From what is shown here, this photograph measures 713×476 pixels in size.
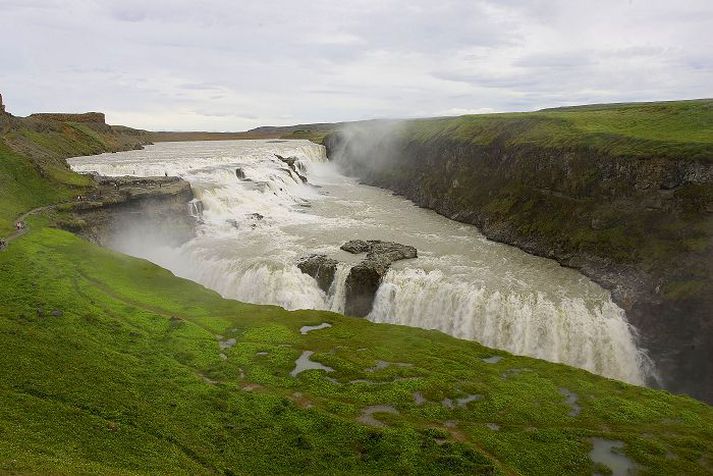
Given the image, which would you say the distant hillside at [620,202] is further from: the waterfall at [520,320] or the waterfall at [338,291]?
the waterfall at [338,291]

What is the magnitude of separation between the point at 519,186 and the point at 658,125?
52.6 ft

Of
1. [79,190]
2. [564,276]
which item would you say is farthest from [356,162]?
[564,276]

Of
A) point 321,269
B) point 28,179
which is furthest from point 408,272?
point 28,179

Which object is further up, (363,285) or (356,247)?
(356,247)

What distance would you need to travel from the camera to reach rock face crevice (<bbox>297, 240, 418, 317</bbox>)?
42.6m

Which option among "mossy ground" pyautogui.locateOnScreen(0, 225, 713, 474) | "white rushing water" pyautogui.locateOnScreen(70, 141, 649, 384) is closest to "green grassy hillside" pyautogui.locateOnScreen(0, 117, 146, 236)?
"white rushing water" pyautogui.locateOnScreen(70, 141, 649, 384)

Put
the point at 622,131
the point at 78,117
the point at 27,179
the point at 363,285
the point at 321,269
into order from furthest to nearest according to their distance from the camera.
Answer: the point at 78,117
the point at 622,131
the point at 27,179
the point at 321,269
the point at 363,285

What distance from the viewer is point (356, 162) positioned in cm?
11362

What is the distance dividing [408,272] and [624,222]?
21.2 m

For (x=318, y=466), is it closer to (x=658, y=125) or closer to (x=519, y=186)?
(x=519, y=186)

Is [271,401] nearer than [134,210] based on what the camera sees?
Yes

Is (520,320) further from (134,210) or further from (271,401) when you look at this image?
(134,210)

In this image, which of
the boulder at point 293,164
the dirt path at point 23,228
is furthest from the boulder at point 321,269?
the boulder at point 293,164

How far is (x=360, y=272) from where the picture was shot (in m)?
42.7
